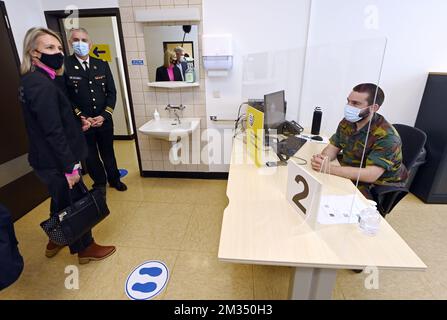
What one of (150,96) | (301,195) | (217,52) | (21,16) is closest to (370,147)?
(301,195)

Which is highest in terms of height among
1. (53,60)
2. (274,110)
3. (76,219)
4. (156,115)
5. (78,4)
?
(78,4)

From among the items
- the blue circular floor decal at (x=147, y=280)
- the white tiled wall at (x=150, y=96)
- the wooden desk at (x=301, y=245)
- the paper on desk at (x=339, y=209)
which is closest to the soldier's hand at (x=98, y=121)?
the white tiled wall at (x=150, y=96)

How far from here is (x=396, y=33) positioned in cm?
231

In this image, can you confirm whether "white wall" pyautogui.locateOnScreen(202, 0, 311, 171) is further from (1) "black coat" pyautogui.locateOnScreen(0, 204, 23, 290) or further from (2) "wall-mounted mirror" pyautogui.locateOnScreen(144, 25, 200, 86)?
(1) "black coat" pyautogui.locateOnScreen(0, 204, 23, 290)

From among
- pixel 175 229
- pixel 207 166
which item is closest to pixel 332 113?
pixel 207 166

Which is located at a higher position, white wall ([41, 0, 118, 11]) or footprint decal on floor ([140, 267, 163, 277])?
white wall ([41, 0, 118, 11])

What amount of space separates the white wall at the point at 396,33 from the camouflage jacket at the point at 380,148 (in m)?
0.54

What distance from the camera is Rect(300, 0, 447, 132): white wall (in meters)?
2.23

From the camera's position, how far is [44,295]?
5.27 ft

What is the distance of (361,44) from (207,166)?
2035 mm

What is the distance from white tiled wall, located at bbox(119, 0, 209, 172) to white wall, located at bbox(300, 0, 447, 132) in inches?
50.2

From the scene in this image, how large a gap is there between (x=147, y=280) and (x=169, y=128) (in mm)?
1574

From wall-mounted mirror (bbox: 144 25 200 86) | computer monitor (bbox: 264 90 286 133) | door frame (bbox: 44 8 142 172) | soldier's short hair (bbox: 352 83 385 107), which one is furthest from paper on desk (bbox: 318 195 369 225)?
door frame (bbox: 44 8 142 172)

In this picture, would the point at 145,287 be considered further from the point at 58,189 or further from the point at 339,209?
the point at 339,209
